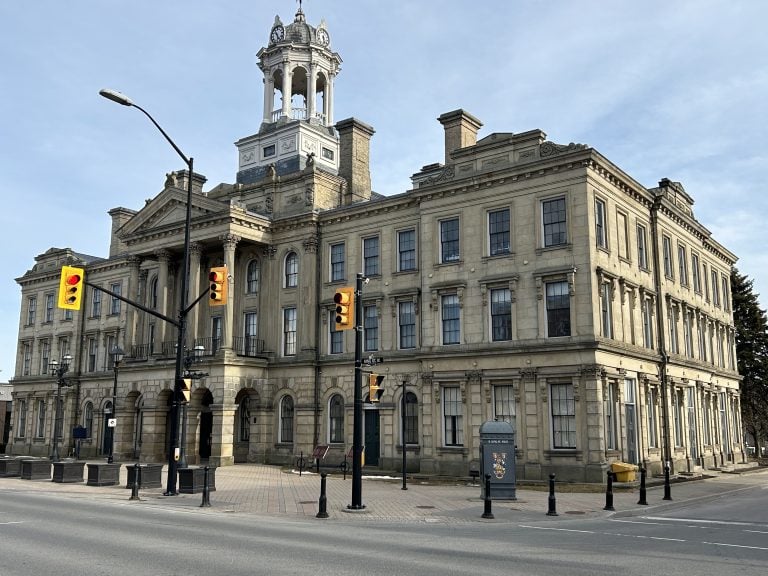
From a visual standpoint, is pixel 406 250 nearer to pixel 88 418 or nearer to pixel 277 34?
pixel 277 34

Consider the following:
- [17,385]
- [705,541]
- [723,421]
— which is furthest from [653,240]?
[17,385]

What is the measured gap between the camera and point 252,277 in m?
43.1

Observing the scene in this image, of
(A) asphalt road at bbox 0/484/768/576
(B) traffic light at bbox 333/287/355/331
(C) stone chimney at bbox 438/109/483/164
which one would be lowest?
(A) asphalt road at bbox 0/484/768/576

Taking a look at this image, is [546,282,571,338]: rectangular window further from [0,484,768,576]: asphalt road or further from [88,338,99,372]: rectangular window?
[88,338,99,372]: rectangular window

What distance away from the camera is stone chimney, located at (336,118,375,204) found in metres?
43.8

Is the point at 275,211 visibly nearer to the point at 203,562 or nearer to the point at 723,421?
the point at 723,421

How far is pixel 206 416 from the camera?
1708 inches

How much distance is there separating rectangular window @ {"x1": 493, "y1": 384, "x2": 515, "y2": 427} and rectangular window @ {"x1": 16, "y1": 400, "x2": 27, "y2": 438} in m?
42.6

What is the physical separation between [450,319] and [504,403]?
475 centimetres

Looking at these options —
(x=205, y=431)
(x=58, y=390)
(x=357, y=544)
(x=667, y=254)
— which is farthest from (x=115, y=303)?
(x=357, y=544)

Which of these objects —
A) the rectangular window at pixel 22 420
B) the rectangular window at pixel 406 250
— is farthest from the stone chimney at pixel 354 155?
the rectangular window at pixel 22 420

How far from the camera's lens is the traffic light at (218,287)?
862 inches

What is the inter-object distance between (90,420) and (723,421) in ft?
138

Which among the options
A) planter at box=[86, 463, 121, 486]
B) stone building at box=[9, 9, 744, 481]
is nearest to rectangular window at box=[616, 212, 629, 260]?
stone building at box=[9, 9, 744, 481]
